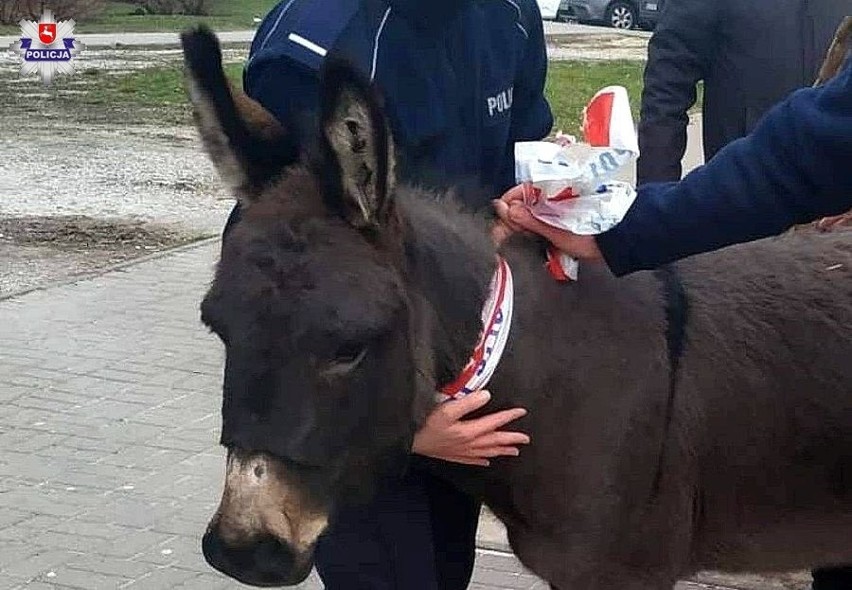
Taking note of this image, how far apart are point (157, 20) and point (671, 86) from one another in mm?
27028

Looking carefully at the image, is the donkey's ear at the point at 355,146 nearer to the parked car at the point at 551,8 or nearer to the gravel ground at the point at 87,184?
the gravel ground at the point at 87,184

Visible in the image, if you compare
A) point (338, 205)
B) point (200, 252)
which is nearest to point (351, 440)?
point (338, 205)

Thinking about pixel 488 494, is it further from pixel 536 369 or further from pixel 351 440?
pixel 351 440

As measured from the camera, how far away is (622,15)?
117 ft

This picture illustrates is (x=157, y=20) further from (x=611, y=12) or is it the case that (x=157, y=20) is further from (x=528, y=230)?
(x=528, y=230)

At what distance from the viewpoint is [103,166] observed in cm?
1291

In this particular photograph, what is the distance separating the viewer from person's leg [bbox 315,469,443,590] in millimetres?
3055

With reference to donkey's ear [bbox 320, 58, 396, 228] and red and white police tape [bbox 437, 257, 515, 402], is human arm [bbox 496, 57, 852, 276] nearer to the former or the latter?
red and white police tape [bbox 437, 257, 515, 402]

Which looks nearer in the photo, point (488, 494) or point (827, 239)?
point (488, 494)

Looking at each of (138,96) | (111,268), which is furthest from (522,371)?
(138,96)

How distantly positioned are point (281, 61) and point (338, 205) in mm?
528

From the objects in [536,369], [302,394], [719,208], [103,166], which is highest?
[719,208]

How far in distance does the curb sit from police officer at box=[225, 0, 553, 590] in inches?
219

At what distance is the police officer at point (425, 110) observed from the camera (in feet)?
9.20
